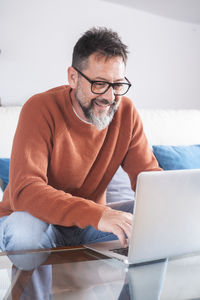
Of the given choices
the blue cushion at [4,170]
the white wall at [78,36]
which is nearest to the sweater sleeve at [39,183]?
the blue cushion at [4,170]

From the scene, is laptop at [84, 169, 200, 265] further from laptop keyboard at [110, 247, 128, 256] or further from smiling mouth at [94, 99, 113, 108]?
smiling mouth at [94, 99, 113, 108]

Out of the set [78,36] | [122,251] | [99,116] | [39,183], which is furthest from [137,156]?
[78,36]

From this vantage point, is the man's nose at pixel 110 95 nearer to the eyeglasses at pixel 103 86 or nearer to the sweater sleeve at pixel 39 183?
the eyeglasses at pixel 103 86

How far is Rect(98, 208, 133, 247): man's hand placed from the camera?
1026mm

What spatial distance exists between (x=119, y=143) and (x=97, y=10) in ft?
5.12

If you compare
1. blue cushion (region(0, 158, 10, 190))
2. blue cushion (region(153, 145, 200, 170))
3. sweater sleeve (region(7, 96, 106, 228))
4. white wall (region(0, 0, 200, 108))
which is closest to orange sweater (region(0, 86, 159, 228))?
sweater sleeve (region(7, 96, 106, 228))

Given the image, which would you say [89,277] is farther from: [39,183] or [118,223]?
[39,183]

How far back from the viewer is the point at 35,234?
4.02ft

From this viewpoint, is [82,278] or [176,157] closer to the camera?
[82,278]

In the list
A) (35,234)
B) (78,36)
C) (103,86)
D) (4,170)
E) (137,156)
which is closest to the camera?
(35,234)

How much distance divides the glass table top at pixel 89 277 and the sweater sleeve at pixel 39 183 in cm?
11

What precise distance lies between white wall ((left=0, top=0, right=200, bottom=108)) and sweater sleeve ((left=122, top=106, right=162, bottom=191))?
1220 mm

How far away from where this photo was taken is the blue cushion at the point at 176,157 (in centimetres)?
230

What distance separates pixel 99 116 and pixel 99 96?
74 millimetres
